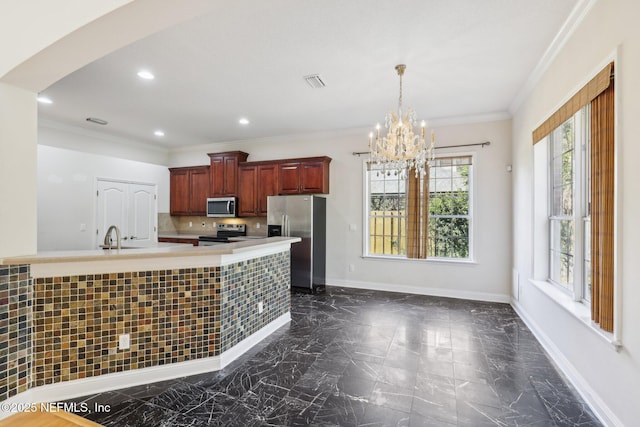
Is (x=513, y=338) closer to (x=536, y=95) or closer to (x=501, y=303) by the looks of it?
(x=501, y=303)

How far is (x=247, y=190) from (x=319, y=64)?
3293mm

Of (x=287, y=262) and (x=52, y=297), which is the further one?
(x=287, y=262)

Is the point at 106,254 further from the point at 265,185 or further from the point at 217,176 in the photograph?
the point at 217,176

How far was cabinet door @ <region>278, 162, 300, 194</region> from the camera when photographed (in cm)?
541

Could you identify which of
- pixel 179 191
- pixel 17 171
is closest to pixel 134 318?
pixel 17 171

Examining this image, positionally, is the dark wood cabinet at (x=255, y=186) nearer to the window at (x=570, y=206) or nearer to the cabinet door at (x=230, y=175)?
the cabinet door at (x=230, y=175)

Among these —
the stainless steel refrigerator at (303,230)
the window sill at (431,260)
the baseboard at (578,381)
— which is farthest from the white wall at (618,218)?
the stainless steel refrigerator at (303,230)

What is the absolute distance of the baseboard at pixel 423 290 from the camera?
4.46 m

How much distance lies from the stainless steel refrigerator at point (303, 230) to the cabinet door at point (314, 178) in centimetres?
22

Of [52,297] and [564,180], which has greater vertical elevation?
[564,180]

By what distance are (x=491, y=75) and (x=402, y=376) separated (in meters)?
3.21

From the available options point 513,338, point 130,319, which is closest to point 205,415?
point 130,319

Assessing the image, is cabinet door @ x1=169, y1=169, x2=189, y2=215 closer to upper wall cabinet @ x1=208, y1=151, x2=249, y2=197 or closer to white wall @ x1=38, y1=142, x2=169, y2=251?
upper wall cabinet @ x1=208, y1=151, x2=249, y2=197

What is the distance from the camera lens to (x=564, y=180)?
9.66 ft
